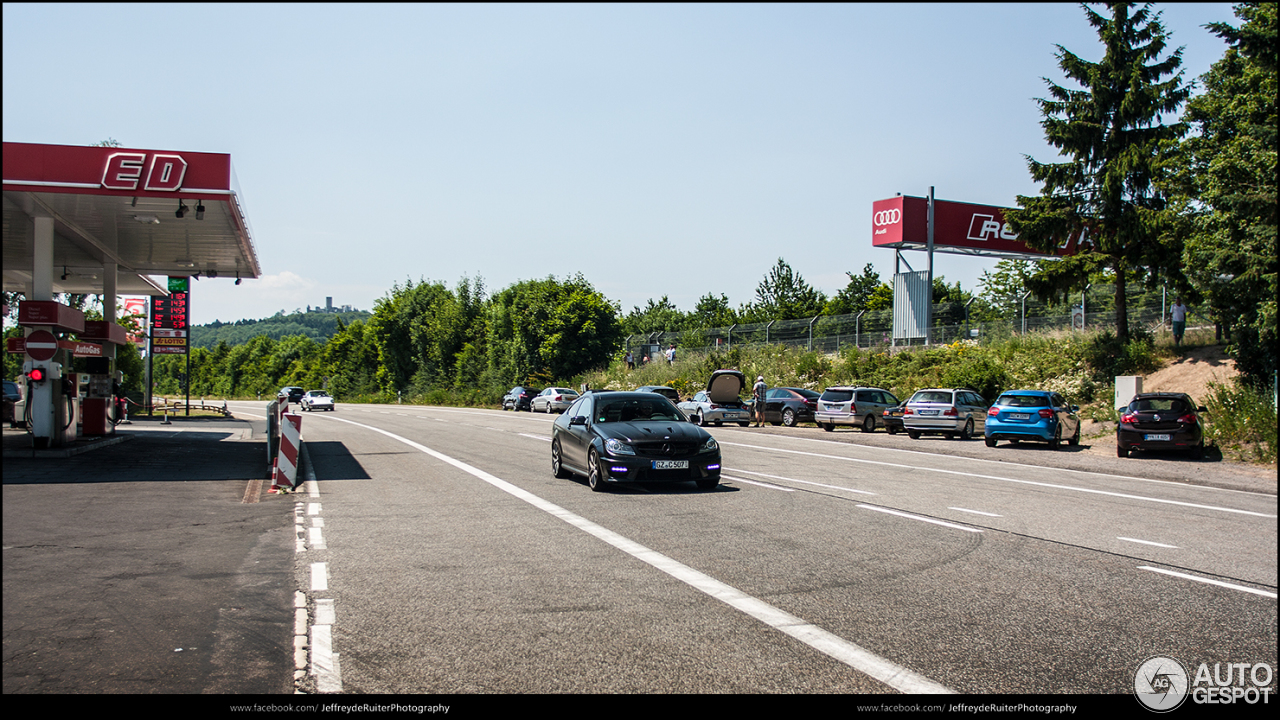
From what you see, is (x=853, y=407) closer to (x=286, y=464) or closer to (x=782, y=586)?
(x=286, y=464)

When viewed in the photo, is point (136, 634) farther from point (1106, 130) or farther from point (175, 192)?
point (1106, 130)

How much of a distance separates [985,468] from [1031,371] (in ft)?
51.8

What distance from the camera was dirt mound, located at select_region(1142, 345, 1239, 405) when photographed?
2552 centimetres

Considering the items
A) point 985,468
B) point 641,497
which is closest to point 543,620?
point 641,497

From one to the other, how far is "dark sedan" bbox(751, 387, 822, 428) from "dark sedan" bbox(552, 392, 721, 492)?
65.7 ft

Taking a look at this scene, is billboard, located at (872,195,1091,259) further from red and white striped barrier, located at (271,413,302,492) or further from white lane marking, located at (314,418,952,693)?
white lane marking, located at (314,418,952,693)

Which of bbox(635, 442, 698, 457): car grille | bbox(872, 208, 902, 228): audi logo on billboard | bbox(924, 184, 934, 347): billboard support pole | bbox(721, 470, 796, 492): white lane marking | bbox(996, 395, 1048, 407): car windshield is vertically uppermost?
bbox(872, 208, 902, 228): audi logo on billboard

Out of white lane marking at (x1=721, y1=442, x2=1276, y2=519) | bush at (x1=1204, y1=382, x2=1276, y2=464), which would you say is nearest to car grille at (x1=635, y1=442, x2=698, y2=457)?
white lane marking at (x1=721, y1=442, x2=1276, y2=519)

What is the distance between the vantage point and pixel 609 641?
5.04m

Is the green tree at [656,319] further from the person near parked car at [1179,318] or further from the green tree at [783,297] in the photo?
the person near parked car at [1179,318]

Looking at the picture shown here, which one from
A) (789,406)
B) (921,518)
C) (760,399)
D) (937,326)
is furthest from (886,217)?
(921,518)

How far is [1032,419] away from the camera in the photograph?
22266 millimetres

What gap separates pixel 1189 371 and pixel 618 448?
74.0 ft
